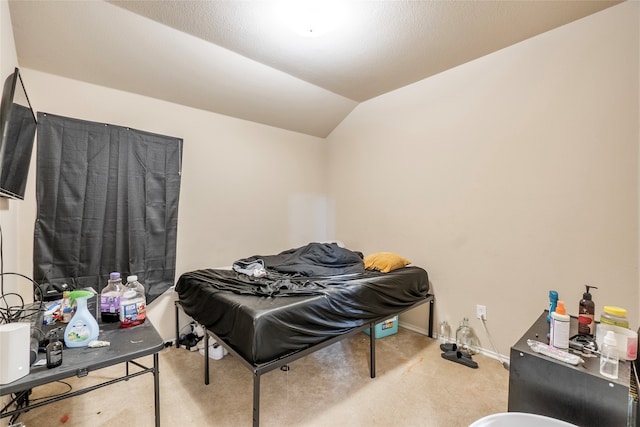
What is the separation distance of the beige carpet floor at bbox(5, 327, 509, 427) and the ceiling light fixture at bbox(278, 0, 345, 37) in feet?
8.17

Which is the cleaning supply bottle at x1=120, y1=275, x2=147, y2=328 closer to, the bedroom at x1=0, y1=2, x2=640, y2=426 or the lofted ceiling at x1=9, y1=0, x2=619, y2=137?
the bedroom at x1=0, y1=2, x2=640, y2=426

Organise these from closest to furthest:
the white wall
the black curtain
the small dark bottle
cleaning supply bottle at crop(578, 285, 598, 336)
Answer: the small dark bottle, cleaning supply bottle at crop(578, 285, 598, 336), the black curtain, the white wall

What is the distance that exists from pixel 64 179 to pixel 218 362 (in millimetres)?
1853

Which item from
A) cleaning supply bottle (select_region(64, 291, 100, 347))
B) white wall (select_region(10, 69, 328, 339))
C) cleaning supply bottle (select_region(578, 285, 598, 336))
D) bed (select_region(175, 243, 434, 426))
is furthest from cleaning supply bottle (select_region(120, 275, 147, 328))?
cleaning supply bottle (select_region(578, 285, 598, 336))

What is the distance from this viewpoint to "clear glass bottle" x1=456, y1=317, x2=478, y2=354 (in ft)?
8.46

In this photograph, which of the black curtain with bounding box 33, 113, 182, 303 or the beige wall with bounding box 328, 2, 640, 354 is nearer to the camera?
the beige wall with bounding box 328, 2, 640, 354

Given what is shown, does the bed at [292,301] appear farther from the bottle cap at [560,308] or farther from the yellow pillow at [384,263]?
the bottle cap at [560,308]

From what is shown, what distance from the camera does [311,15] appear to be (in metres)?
1.89

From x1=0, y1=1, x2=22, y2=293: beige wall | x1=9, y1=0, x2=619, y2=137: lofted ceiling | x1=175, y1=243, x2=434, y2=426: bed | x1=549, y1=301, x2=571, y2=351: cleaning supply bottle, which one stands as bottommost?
x1=175, y1=243, x2=434, y2=426: bed

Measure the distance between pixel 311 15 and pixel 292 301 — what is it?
184 centimetres

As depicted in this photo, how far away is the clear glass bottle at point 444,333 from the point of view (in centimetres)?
275

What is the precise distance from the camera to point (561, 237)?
2.14m

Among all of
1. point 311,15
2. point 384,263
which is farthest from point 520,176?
point 311,15

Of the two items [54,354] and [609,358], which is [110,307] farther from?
[609,358]
